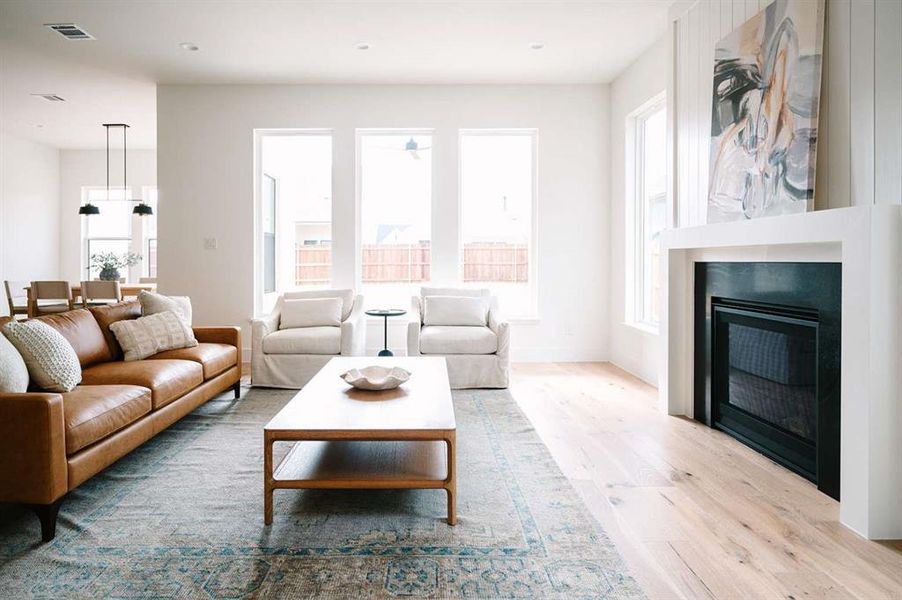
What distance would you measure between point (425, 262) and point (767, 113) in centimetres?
381

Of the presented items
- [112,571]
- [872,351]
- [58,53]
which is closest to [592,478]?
[872,351]

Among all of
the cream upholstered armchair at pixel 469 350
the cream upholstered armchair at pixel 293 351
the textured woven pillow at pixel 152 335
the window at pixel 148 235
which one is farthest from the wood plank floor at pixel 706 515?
the window at pixel 148 235

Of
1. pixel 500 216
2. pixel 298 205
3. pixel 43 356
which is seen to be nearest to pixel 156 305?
pixel 43 356

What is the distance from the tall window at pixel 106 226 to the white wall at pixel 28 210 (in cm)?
42

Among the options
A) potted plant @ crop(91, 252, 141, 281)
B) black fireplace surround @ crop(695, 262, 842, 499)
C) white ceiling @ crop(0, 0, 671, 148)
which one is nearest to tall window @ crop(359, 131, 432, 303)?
white ceiling @ crop(0, 0, 671, 148)

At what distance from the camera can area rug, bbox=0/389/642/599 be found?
177 centimetres

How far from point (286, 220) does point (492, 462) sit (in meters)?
4.37

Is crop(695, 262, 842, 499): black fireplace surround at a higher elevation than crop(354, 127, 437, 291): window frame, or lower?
lower

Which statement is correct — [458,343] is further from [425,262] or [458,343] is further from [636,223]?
[636,223]

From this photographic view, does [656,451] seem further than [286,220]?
No

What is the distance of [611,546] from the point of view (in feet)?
6.68

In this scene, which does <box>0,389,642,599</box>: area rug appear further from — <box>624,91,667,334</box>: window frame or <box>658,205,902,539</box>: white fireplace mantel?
<box>624,91,667,334</box>: window frame

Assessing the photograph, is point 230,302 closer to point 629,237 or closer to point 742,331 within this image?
point 629,237

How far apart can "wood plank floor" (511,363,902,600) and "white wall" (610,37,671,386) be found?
55.2 inches
